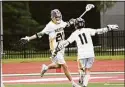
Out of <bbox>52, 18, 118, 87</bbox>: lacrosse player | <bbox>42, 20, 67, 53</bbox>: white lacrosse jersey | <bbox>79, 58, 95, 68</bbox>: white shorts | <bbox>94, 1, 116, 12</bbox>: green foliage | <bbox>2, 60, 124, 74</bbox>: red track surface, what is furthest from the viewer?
<bbox>94, 1, 116, 12</bbox>: green foliage

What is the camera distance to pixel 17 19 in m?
33.5

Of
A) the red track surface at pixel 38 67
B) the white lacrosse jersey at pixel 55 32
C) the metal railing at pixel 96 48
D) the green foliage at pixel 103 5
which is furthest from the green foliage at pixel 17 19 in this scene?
the white lacrosse jersey at pixel 55 32

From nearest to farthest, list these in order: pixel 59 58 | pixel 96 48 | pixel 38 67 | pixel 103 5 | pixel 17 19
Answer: pixel 59 58
pixel 38 67
pixel 96 48
pixel 17 19
pixel 103 5

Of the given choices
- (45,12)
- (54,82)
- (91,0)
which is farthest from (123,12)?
(54,82)

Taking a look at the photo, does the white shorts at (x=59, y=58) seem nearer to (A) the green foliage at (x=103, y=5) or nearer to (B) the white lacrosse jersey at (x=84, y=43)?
(B) the white lacrosse jersey at (x=84, y=43)

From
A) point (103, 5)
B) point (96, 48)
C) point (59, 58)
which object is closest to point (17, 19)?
point (103, 5)

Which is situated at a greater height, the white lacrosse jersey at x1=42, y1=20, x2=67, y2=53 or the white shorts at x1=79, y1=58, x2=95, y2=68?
the white lacrosse jersey at x1=42, y1=20, x2=67, y2=53

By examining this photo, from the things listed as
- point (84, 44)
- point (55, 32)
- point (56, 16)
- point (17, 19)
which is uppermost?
point (17, 19)

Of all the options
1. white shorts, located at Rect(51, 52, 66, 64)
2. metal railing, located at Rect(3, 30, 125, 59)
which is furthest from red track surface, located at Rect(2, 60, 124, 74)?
white shorts, located at Rect(51, 52, 66, 64)

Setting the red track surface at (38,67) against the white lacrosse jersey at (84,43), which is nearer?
the white lacrosse jersey at (84,43)

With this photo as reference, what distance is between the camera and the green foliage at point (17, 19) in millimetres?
33125

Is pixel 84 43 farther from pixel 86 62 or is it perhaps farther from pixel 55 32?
pixel 55 32

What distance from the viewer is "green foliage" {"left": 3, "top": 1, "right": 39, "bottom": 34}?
109ft

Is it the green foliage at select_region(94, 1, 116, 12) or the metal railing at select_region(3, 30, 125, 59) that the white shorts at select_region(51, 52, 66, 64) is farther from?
the green foliage at select_region(94, 1, 116, 12)
